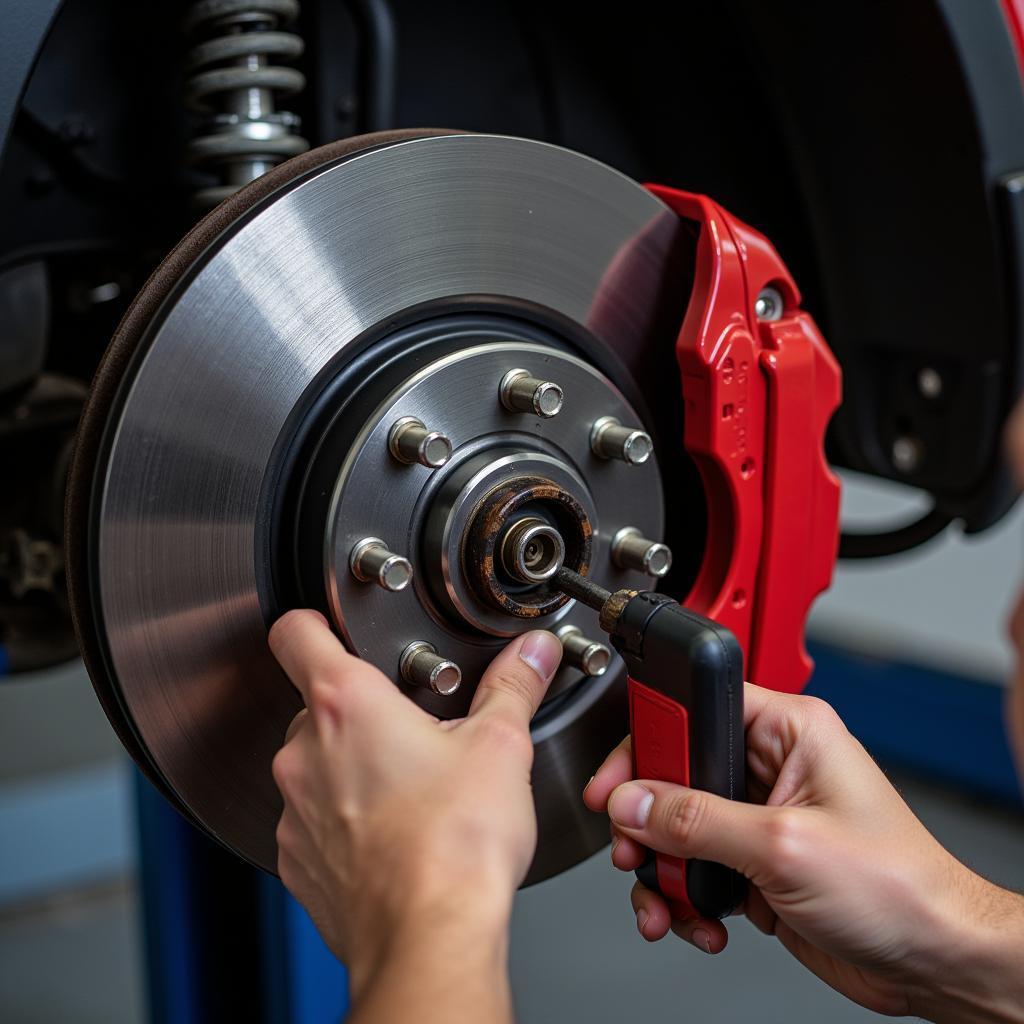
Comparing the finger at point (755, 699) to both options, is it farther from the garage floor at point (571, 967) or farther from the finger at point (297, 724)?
the garage floor at point (571, 967)

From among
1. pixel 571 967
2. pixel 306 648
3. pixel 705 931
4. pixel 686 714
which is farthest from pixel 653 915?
pixel 571 967

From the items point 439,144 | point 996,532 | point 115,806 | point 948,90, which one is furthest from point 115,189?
point 996,532

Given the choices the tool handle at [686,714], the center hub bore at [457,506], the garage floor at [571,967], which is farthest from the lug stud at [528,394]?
the garage floor at [571,967]

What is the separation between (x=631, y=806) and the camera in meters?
0.58

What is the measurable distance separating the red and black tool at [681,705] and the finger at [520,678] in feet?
0.10

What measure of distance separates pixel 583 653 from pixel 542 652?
35 millimetres

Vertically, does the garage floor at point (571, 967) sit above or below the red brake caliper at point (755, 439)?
below

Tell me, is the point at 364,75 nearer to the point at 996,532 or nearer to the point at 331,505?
the point at 331,505

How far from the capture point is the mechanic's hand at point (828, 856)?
562 mm

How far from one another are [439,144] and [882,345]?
0.45 meters

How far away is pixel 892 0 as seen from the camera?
0.76m

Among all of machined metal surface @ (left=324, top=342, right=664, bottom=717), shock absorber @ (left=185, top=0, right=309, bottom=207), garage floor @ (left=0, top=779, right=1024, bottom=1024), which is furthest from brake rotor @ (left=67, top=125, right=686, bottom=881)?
garage floor @ (left=0, top=779, right=1024, bottom=1024)

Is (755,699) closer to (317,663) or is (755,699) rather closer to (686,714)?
(686,714)

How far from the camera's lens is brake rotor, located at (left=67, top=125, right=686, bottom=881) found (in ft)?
1.78
